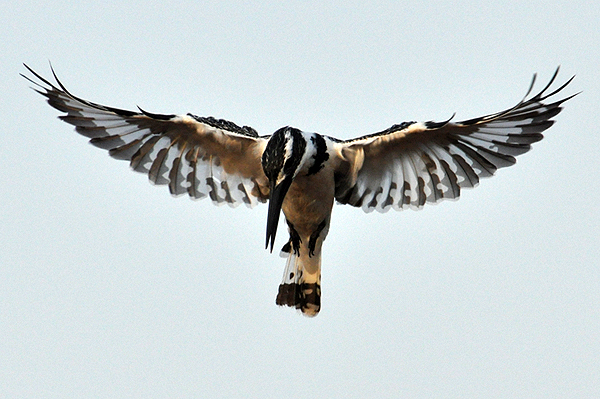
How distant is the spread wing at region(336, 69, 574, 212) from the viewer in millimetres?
8742

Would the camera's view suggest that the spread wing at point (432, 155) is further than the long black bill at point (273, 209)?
Yes

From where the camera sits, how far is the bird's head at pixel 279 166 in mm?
8070

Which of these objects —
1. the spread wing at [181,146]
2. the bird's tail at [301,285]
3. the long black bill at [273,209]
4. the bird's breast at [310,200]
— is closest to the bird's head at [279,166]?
the long black bill at [273,209]

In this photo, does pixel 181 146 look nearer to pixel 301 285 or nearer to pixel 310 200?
pixel 310 200

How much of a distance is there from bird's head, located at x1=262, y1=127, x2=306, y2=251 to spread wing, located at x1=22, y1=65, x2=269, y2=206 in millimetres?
919

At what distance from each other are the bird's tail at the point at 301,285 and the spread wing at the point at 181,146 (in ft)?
2.71

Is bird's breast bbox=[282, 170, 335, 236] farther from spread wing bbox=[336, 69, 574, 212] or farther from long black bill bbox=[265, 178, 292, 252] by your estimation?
long black bill bbox=[265, 178, 292, 252]

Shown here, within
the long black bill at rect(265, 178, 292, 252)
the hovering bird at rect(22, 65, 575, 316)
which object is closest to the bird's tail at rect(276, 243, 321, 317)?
the hovering bird at rect(22, 65, 575, 316)

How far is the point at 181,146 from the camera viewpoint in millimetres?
9516

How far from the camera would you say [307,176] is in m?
8.67

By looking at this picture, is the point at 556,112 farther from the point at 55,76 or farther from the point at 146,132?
the point at 55,76

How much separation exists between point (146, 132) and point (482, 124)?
3.59 meters

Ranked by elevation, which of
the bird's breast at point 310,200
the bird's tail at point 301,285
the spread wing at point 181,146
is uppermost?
the spread wing at point 181,146

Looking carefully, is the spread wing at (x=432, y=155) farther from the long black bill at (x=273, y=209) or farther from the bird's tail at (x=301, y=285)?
the long black bill at (x=273, y=209)
